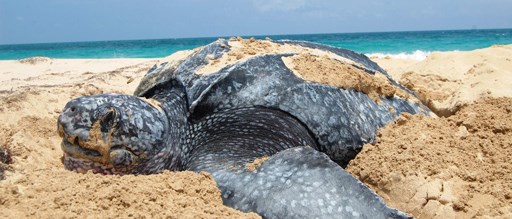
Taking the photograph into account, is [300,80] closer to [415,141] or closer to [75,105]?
[415,141]

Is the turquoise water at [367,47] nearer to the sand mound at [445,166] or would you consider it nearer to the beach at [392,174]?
the beach at [392,174]

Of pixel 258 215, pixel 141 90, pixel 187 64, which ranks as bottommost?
pixel 258 215

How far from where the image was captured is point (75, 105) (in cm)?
219

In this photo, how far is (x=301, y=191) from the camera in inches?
74.3

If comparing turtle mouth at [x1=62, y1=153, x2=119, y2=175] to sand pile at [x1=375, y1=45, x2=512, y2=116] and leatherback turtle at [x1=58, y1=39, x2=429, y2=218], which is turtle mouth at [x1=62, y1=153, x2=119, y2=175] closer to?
leatherback turtle at [x1=58, y1=39, x2=429, y2=218]

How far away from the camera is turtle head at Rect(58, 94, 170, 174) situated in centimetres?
216

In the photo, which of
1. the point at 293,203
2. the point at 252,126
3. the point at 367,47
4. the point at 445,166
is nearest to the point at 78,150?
the point at 252,126

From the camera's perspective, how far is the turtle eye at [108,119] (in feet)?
7.09

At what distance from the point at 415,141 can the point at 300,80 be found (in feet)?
2.26

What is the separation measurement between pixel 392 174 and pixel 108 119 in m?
1.35

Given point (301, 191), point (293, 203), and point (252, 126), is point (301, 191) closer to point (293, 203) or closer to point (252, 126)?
point (293, 203)

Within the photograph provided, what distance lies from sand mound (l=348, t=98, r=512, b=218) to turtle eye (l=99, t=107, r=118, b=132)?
1.18 meters

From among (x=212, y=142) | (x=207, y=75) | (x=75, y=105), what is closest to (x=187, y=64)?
(x=207, y=75)

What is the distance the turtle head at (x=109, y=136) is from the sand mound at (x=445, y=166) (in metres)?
1.02
